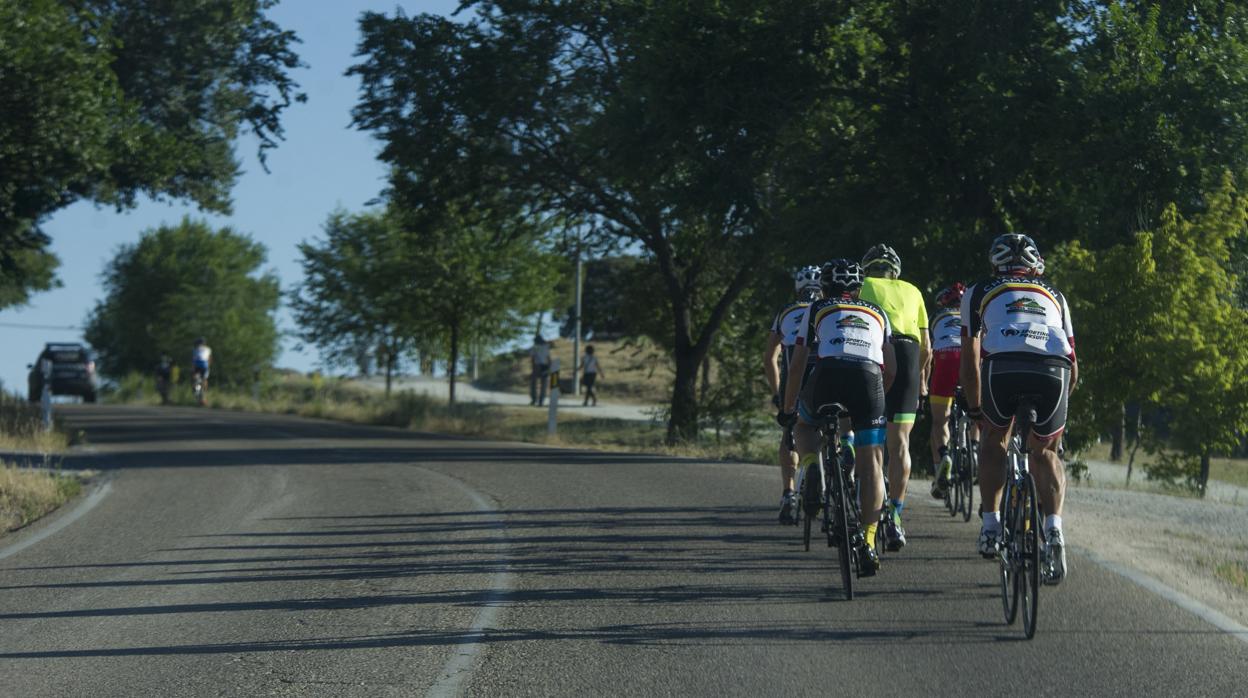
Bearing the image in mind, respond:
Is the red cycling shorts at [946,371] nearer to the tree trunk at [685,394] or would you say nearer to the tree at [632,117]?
the tree at [632,117]

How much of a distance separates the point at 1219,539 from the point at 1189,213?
8.28 m

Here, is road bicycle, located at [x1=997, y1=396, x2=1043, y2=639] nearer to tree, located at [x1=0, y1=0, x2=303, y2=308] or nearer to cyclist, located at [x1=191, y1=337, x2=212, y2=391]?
tree, located at [x1=0, y1=0, x2=303, y2=308]

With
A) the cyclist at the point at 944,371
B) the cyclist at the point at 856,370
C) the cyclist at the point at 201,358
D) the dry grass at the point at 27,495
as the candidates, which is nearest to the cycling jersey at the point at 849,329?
the cyclist at the point at 856,370

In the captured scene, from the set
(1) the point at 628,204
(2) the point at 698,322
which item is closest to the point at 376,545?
(1) the point at 628,204

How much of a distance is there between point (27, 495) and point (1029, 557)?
32.6ft

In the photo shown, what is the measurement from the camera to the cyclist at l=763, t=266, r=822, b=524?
32.7 feet

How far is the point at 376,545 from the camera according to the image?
10383mm

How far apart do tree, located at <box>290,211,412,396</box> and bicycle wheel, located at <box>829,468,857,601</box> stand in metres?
30.5

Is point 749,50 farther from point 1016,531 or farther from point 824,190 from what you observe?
point 1016,531

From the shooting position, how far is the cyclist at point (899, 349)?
30.6 feet

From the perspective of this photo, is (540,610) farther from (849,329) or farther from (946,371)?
(946,371)

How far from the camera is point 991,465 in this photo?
25.8 ft

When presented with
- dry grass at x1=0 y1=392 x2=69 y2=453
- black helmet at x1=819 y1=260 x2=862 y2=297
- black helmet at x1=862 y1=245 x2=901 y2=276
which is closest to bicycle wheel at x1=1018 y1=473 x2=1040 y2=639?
black helmet at x1=819 y1=260 x2=862 y2=297

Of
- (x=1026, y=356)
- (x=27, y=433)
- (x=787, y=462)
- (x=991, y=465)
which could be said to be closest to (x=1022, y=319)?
(x=1026, y=356)
